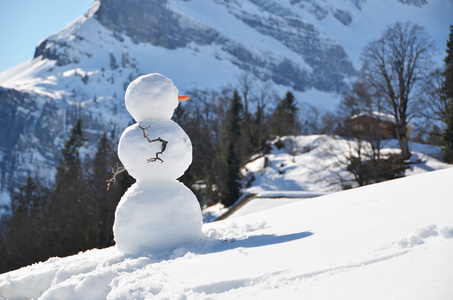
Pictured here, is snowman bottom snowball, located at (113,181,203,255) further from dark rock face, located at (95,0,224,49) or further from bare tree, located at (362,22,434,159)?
dark rock face, located at (95,0,224,49)

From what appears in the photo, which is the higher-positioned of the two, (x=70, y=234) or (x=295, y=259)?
(x=295, y=259)

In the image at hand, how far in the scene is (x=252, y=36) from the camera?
186 metres

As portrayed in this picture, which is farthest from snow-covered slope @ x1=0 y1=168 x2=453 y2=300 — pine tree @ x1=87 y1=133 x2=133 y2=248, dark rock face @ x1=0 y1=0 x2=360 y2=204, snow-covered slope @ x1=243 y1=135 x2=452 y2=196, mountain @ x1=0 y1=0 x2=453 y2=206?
mountain @ x1=0 y1=0 x2=453 y2=206

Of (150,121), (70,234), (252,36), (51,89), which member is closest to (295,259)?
(150,121)

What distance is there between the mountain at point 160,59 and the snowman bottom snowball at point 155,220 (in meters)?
105

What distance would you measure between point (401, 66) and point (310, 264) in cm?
2239

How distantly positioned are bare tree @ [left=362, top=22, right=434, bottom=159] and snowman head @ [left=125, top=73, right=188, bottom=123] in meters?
19.3

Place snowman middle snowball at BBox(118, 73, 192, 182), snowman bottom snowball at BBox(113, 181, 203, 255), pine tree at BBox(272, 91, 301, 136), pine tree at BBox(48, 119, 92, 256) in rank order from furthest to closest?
pine tree at BBox(272, 91, 301, 136)
pine tree at BBox(48, 119, 92, 256)
snowman middle snowball at BBox(118, 73, 192, 182)
snowman bottom snowball at BBox(113, 181, 203, 255)

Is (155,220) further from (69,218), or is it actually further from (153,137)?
(69,218)

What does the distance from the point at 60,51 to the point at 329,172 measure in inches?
6363

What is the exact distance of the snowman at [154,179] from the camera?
437 centimetres

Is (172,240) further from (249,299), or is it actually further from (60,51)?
(60,51)

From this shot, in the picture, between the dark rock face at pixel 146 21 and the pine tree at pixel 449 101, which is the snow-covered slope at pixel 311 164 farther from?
the dark rock face at pixel 146 21

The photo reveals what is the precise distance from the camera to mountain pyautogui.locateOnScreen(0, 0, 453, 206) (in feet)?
353
